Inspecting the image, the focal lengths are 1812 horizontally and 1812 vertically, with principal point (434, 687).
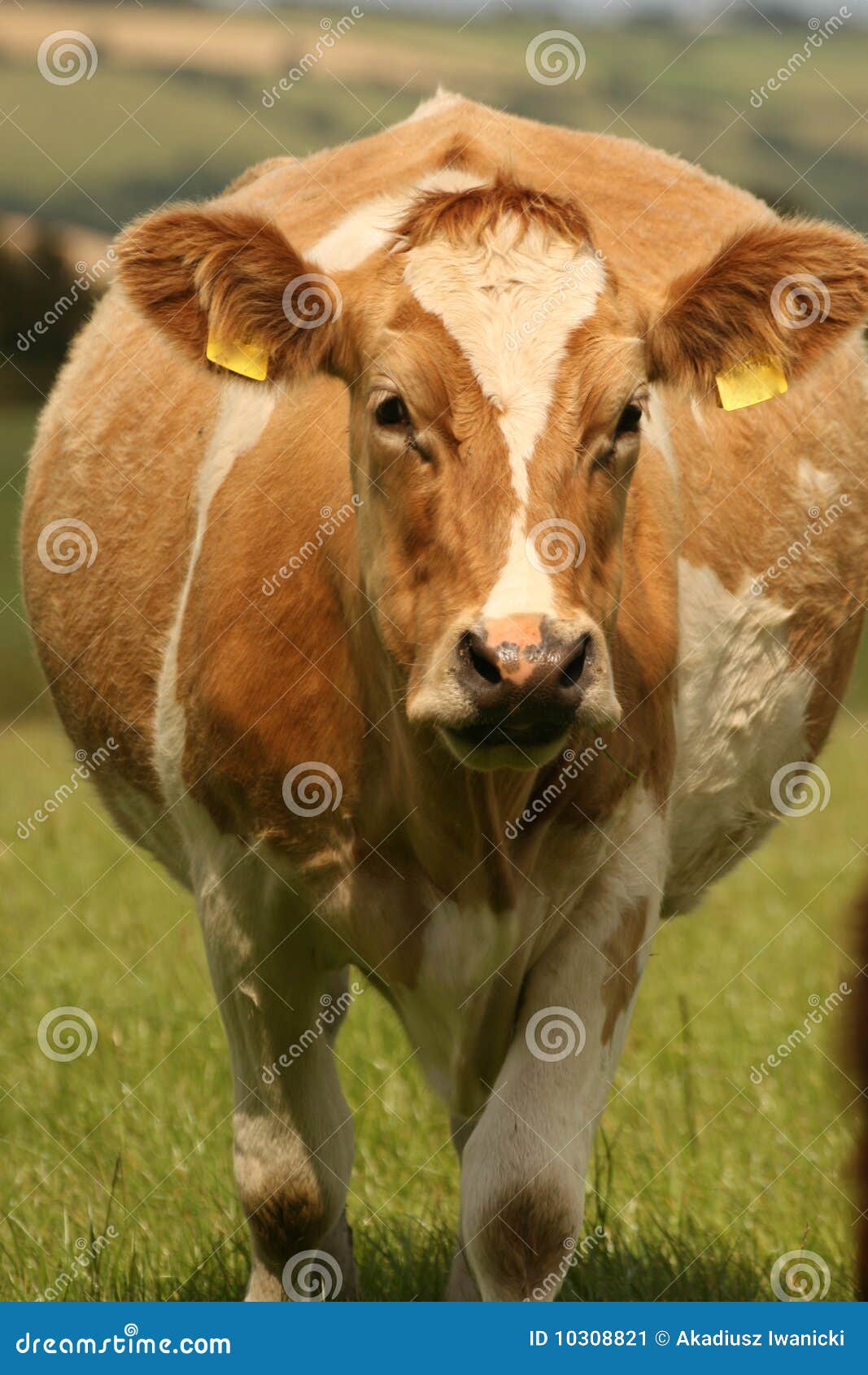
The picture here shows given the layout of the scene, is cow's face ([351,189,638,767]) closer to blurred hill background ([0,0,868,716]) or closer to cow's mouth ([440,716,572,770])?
cow's mouth ([440,716,572,770])

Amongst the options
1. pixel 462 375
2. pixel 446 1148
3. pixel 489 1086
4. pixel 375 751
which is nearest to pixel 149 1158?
pixel 446 1148

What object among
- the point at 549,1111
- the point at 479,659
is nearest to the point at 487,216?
the point at 479,659

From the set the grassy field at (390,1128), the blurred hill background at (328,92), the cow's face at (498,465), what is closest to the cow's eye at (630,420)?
the cow's face at (498,465)

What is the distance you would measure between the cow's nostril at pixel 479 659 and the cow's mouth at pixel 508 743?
0.36 ft

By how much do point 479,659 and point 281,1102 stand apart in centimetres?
174

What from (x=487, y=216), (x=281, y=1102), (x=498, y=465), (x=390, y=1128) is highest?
(x=487, y=216)

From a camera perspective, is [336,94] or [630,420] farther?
[336,94]

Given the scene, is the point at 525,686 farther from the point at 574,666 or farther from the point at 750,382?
the point at 750,382

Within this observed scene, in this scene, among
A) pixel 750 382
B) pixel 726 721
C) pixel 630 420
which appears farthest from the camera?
pixel 726 721

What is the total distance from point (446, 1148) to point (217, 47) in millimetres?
72362

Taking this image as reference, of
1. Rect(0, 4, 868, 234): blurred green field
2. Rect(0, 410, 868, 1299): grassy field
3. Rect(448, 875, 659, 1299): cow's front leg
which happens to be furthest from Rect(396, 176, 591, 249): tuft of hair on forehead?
Rect(0, 4, 868, 234): blurred green field

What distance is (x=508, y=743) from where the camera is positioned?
10.7 ft

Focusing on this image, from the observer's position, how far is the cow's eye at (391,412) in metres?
3.59

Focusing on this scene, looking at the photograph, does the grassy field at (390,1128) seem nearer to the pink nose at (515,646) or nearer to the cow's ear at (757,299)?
the pink nose at (515,646)
